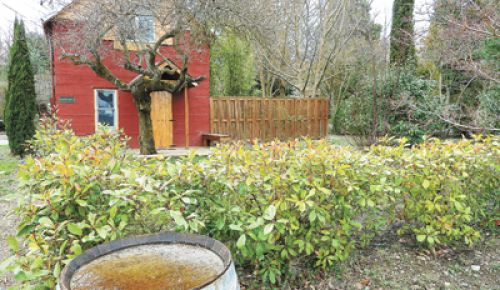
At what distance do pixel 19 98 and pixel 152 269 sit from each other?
10612mm

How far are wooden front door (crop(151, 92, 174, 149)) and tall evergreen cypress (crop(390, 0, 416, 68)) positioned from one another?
6947 millimetres

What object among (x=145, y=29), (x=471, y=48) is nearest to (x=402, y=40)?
(x=471, y=48)

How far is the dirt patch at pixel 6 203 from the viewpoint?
10.2ft

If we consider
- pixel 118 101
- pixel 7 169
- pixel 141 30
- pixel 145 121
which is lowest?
pixel 7 169

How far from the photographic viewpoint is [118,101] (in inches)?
424

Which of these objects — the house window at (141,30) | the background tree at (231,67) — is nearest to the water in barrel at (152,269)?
the house window at (141,30)

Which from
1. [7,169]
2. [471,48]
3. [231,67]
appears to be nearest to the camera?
[471,48]

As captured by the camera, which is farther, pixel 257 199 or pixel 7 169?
pixel 7 169

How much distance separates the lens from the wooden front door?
36.3 feet

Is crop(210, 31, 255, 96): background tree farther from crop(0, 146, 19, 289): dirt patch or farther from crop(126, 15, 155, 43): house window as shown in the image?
crop(0, 146, 19, 289): dirt patch

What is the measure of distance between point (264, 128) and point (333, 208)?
11.0m

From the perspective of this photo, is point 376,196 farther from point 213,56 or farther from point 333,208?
point 213,56

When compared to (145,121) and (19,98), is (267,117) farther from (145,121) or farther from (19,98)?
(19,98)

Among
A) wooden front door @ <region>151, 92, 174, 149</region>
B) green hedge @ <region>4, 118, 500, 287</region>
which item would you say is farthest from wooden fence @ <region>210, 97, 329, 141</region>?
green hedge @ <region>4, 118, 500, 287</region>
